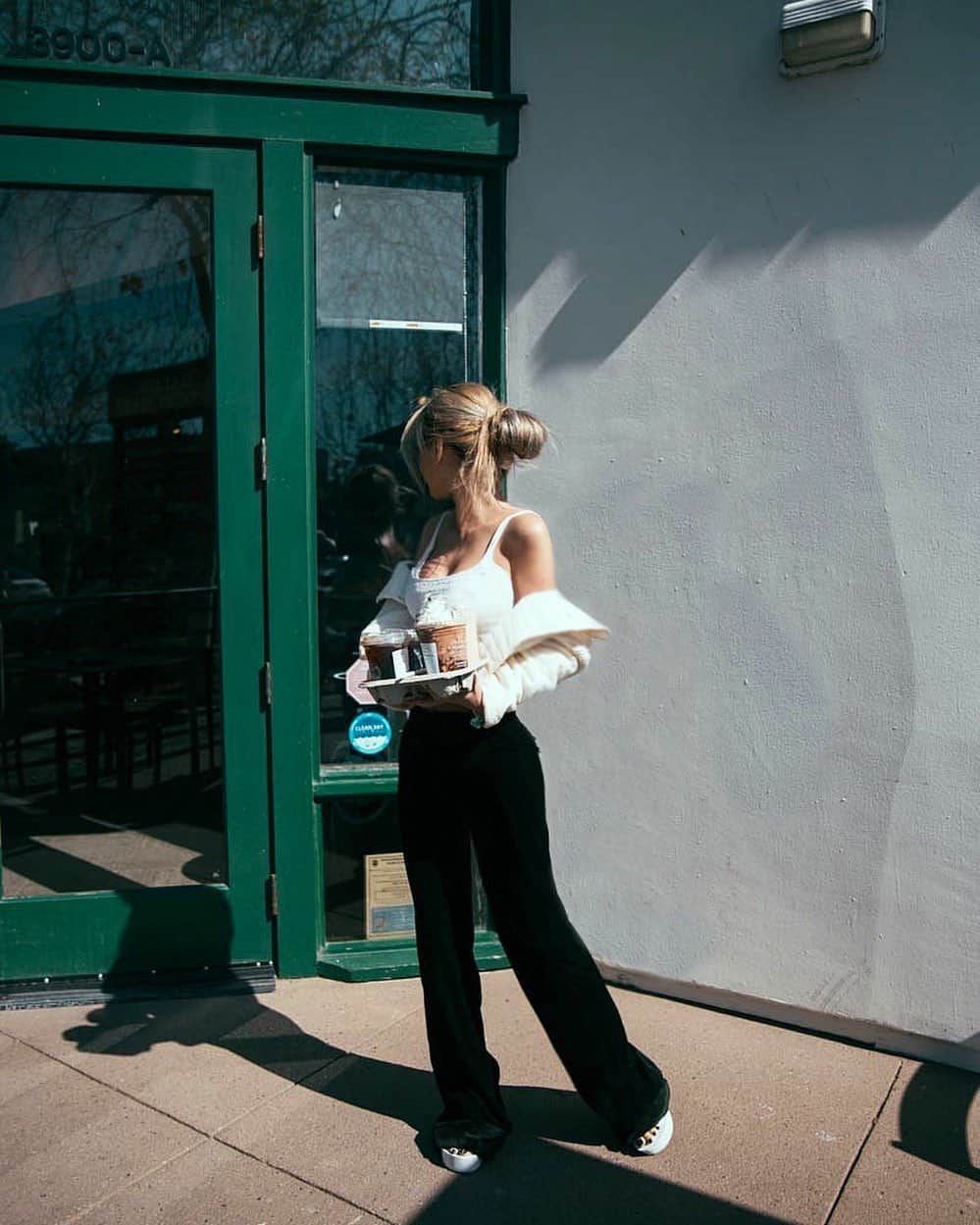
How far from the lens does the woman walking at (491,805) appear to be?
2.61 metres

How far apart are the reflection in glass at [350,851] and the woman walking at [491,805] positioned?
3.76 feet

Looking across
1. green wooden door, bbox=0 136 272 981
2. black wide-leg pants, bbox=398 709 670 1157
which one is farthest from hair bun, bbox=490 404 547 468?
green wooden door, bbox=0 136 272 981

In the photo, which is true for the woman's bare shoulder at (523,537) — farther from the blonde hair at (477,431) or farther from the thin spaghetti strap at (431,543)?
the thin spaghetti strap at (431,543)

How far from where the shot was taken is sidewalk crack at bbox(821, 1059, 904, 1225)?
2520 mm

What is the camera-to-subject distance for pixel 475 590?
8.48 ft

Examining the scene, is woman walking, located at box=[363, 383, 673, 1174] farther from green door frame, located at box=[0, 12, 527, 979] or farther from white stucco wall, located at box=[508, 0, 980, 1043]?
green door frame, located at box=[0, 12, 527, 979]

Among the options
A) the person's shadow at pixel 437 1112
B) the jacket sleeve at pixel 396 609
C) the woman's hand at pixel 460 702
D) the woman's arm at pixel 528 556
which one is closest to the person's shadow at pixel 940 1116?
the person's shadow at pixel 437 1112

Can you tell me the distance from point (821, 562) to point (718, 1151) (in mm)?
1627

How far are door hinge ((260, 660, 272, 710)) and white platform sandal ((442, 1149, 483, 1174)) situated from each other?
159 cm

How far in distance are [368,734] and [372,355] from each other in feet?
4.35

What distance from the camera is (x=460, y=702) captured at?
Result: 2500 millimetres

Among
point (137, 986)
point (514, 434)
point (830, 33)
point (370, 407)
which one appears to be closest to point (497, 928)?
point (514, 434)

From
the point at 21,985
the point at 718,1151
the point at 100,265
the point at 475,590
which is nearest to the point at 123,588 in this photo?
the point at 100,265

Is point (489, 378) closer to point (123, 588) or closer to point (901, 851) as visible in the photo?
point (123, 588)
